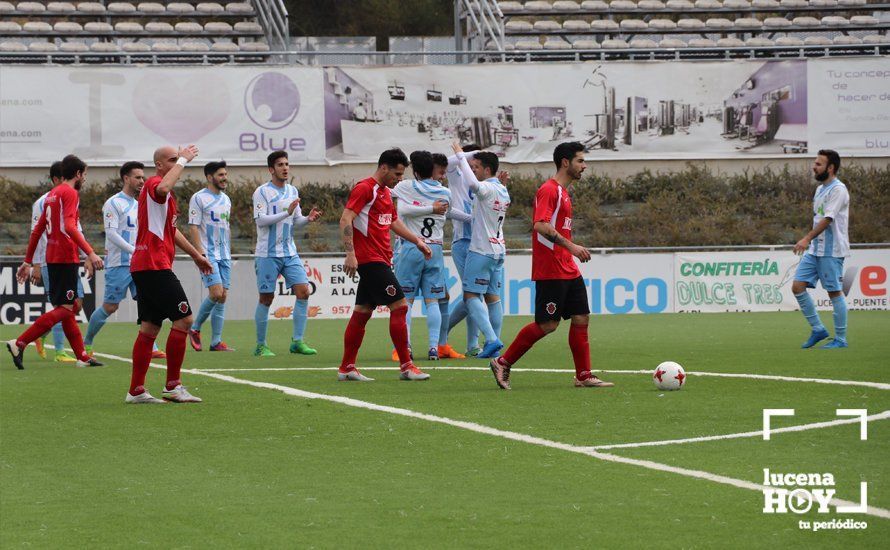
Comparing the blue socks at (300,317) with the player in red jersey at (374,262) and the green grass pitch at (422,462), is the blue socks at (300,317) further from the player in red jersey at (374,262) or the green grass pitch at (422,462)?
the player in red jersey at (374,262)

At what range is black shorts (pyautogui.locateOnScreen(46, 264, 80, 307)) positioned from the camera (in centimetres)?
1331

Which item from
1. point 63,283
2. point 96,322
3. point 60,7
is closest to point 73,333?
point 63,283

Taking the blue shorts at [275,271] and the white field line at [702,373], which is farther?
the blue shorts at [275,271]

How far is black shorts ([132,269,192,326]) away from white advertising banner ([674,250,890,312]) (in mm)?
16358

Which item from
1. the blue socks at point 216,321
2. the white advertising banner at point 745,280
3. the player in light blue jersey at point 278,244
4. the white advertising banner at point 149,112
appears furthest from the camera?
the white advertising banner at point 149,112

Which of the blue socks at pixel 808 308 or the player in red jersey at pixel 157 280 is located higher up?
the player in red jersey at pixel 157 280

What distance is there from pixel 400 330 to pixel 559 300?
1.62 m

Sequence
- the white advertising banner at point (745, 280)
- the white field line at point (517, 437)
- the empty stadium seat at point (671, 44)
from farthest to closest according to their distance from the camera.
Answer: the empty stadium seat at point (671, 44) < the white advertising banner at point (745, 280) < the white field line at point (517, 437)

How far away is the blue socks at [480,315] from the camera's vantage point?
44.0 ft

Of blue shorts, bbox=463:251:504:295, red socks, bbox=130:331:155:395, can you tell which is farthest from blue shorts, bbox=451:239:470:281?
red socks, bbox=130:331:155:395

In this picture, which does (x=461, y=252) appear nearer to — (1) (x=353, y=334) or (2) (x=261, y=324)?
(2) (x=261, y=324)

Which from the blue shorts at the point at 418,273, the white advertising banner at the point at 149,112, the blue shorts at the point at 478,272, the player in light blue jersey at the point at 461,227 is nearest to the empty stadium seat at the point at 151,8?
the white advertising banner at the point at 149,112

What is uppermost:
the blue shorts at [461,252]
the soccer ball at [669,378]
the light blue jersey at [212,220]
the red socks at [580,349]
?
the light blue jersey at [212,220]

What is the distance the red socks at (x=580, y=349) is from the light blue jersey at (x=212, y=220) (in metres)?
6.59
